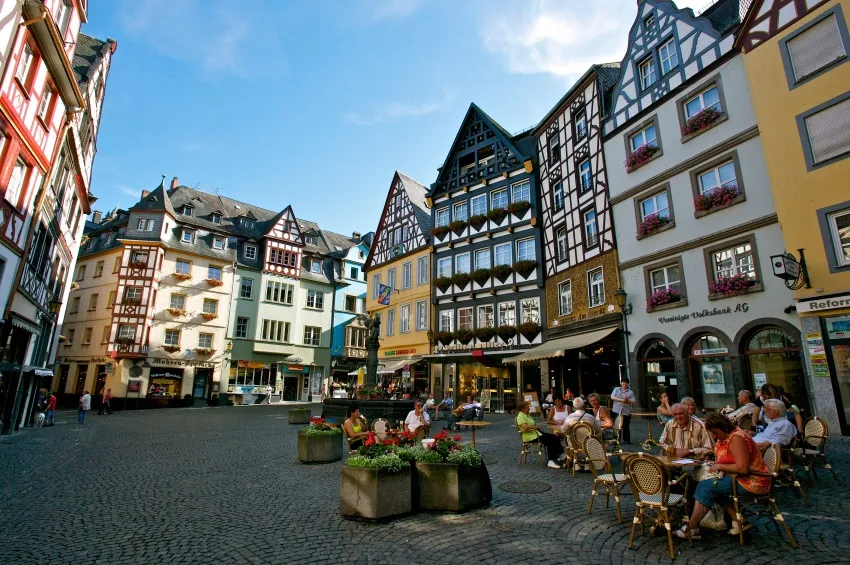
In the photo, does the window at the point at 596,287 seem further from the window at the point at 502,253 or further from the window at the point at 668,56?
the window at the point at 668,56

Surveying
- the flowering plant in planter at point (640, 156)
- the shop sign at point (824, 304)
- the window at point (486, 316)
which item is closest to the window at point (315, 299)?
the window at point (486, 316)

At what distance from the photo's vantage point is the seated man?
680 cm

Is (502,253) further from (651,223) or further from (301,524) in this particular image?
(301,524)

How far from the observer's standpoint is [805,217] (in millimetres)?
12594

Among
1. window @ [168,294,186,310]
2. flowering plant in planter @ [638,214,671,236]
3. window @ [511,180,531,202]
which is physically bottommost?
flowering plant in planter @ [638,214,671,236]

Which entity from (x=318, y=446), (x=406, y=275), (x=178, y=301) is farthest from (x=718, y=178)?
(x=178, y=301)

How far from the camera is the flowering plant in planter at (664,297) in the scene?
53.8ft

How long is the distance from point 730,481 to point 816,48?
14.1m

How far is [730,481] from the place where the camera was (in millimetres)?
5117

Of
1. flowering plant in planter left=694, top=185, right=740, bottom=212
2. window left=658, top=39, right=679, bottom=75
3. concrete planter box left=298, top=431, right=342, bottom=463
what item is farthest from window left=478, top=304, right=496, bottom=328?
concrete planter box left=298, top=431, right=342, bottom=463

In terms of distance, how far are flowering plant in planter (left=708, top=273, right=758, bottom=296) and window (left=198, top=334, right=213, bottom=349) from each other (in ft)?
113

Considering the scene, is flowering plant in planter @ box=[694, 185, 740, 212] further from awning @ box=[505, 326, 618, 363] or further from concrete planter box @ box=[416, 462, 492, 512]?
concrete planter box @ box=[416, 462, 492, 512]

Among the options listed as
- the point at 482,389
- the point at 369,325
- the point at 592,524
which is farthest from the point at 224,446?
the point at 482,389

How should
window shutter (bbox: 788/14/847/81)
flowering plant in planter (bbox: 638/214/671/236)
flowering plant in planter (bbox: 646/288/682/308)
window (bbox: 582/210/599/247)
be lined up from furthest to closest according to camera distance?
window (bbox: 582/210/599/247), flowering plant in planter (bbox: 638/214/671/236), flowering plant in planter (bbox: 646/288/682/308), window shutter (bbox: 788/14/847/81)
